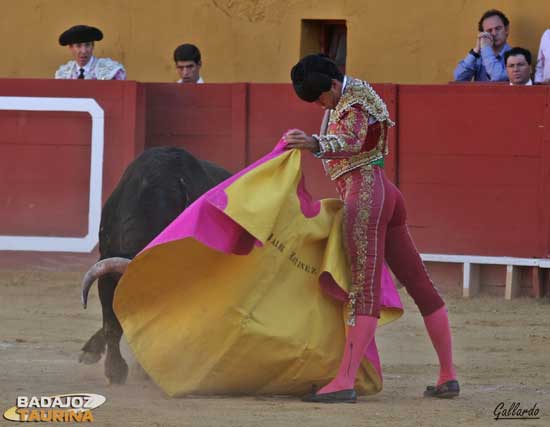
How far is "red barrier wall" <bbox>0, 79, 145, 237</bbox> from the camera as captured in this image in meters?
8.01

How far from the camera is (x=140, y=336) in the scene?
4285mm

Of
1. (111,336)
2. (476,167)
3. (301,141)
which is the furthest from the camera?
(476,167)

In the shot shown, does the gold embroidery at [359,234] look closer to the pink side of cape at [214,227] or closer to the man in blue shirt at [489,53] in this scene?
the pink side of cape at [214,227]

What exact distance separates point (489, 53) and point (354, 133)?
3857mm

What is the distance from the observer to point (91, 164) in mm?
8008

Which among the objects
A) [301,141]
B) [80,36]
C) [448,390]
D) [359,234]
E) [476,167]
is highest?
[80,36]

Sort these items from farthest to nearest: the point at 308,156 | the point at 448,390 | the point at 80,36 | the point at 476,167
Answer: the point at 80,36, the point at 308,156, the point at 476,167, the point at 448,390

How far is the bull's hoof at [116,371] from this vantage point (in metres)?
4.72

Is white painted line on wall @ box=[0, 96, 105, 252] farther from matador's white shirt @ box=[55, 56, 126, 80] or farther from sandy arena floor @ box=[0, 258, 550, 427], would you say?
matador's white shirt @ box=[55, 56, 126, 80]

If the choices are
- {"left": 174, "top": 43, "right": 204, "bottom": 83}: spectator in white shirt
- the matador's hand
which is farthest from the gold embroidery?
{"left": 174, "top": 43, "right": 204, "bottom": 83}: spectator in white shirt

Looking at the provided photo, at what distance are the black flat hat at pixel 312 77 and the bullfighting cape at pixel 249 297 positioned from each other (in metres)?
0.22

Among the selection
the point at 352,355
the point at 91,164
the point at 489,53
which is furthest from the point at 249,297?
the point at 91,164

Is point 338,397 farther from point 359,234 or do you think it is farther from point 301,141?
point 301,141

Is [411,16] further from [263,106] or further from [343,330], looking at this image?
[343,330]
